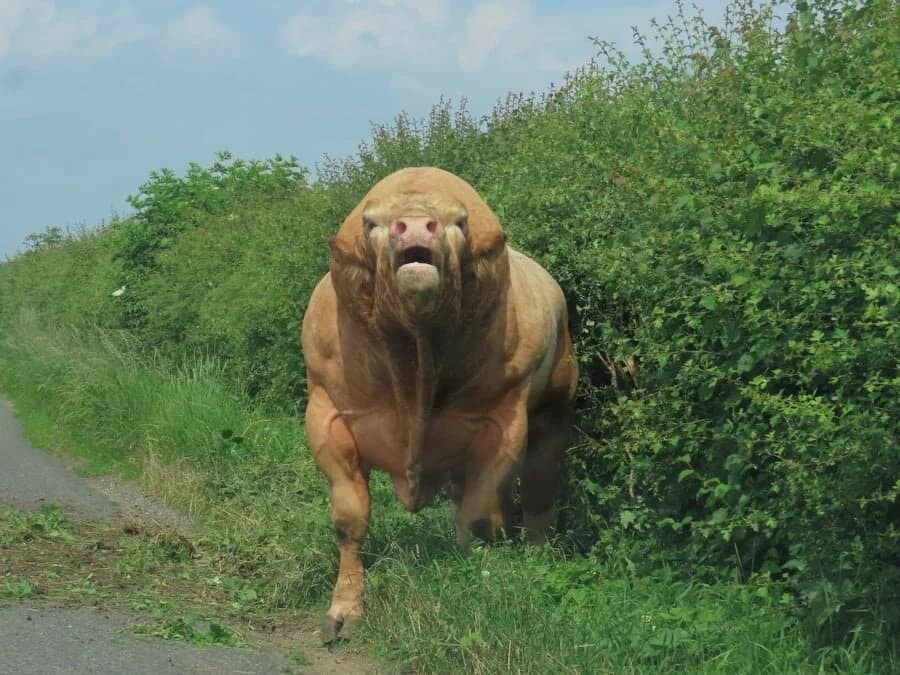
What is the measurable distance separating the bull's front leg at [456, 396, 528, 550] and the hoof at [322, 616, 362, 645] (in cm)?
74

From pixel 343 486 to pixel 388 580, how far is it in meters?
0.59

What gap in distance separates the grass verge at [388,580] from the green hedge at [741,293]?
0.25 metres

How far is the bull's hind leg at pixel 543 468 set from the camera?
8.27 m

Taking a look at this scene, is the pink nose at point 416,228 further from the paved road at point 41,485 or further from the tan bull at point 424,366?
the paved road at point 41,485

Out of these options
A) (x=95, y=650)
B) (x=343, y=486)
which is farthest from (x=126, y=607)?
(x=343, y=486)

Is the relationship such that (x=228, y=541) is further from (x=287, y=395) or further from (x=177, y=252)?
(x=177, y=252)

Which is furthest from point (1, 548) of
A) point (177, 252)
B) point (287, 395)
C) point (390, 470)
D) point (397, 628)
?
point (177, 252)

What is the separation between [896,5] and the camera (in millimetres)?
6355

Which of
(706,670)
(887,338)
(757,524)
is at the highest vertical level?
(887,338)

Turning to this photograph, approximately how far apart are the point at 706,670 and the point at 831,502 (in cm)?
79

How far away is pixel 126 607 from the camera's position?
7.23 metres

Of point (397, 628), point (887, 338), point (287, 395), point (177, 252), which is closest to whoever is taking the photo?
point (887, 338)

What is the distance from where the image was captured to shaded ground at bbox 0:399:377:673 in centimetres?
612

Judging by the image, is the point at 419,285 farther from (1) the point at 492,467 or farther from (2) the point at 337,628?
(2) the point at 337,628
